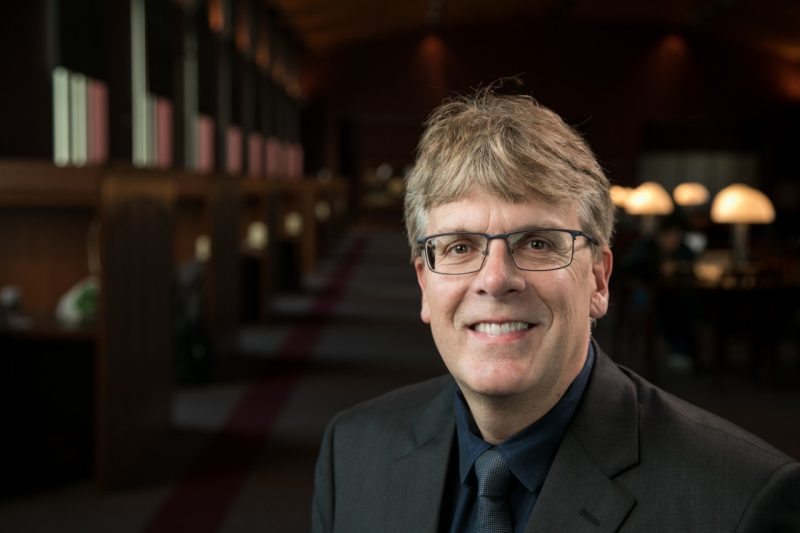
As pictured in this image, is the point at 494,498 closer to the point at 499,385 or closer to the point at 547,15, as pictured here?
the point at 499,385

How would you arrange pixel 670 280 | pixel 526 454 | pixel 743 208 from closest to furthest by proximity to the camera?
1. pixel 526 454
2. pixel 670 280
3. pixel 743 208

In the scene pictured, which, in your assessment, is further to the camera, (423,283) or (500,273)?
(423,283)

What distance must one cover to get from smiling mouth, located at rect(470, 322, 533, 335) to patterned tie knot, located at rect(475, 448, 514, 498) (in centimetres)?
17

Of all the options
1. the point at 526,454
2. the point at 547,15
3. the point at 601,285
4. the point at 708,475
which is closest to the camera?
the point at 708,475

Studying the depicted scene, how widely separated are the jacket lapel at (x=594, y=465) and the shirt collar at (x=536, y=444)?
16 millimetres

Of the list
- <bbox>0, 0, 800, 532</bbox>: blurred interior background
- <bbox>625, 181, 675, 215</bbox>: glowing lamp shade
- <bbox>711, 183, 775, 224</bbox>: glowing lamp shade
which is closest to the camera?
<bbox>0, 0, 800, 532</bbox>: blurred interior background

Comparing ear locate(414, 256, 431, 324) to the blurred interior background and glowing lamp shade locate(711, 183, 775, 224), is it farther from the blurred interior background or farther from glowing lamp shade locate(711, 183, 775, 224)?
glowing lamp shade locate(711, 183, 775, 224)

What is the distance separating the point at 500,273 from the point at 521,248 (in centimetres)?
5

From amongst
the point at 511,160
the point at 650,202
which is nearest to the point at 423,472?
the point at 511,160

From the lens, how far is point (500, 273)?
1.41m

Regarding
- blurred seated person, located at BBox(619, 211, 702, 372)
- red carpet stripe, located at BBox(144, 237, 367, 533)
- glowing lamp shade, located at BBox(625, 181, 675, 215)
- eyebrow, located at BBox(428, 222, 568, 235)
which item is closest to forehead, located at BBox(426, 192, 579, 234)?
eyebrow, located at BBox(428, 222, 568, 235)

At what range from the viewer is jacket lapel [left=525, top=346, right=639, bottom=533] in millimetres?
1415

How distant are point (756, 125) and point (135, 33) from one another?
2037 centimetres

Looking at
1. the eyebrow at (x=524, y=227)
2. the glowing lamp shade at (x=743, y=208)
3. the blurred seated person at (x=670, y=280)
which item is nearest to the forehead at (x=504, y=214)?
the eyebrow at (x=524, y=227)
